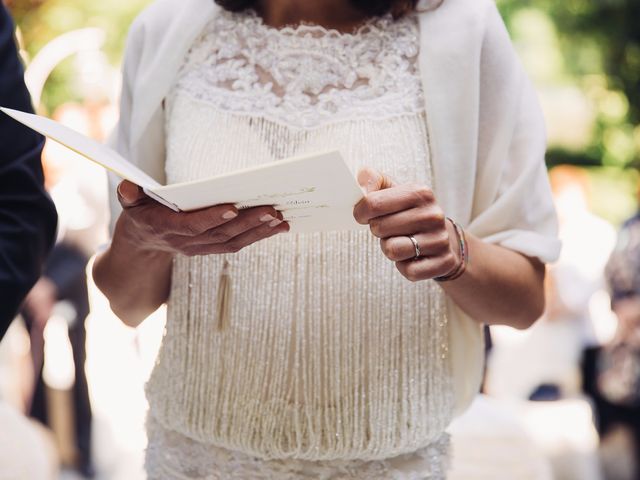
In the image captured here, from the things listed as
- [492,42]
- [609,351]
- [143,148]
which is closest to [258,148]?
[143,148]

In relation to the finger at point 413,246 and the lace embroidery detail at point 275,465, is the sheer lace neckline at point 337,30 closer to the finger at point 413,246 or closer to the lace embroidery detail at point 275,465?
the finger at point 413,246

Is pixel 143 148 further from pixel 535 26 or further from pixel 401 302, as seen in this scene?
pixel 535 26

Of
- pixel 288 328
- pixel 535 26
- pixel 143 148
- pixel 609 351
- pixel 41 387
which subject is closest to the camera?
pixel 288 328

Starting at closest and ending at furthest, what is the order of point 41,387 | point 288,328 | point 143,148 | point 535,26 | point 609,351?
1. point 288,328
2. point 143,148
3. point 609,351
4. point 41,387
5. point 535,26

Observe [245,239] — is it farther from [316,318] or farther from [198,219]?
[316,318]

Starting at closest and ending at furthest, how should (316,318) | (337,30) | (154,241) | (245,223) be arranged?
(245,223) < (154,241) < (316,318) < (337,30)

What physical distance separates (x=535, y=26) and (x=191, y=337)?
37.6 feet

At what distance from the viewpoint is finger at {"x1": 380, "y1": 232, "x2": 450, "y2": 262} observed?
1481mm

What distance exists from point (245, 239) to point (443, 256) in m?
0.31

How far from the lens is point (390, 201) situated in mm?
1459

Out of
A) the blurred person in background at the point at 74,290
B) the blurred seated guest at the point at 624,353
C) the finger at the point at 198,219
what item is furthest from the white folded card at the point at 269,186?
the blurred person in background at the point at 74,290

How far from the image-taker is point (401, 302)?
175cm

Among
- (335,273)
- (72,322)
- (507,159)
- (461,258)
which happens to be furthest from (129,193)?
(72,322)

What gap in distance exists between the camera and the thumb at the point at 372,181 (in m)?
1.49
